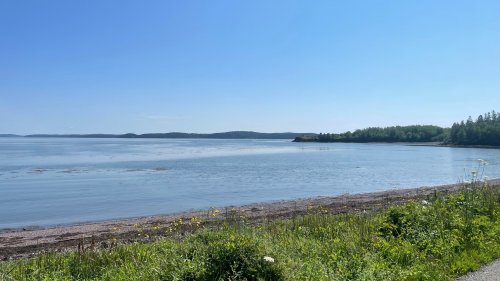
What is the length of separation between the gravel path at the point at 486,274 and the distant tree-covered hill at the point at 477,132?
414 feet

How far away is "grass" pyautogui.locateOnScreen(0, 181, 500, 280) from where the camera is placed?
6.13 meters

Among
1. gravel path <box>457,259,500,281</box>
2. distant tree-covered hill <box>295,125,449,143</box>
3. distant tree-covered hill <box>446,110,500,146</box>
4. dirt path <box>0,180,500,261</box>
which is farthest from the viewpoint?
distant tree-covered hill <box>295,125,449,143</box>

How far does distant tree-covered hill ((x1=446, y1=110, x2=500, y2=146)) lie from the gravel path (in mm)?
126067

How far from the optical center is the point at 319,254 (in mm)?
7742

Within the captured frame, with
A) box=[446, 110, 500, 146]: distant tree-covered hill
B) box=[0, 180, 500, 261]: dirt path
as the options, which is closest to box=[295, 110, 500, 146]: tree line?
box=[446, 110, 500, 146]: distant tree-covered hill

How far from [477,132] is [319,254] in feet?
439

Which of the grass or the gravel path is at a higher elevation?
the grass

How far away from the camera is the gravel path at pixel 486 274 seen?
23.1 ft

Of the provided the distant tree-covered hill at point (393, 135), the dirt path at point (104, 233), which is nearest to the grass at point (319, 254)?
the dirt path at point (104, 233)

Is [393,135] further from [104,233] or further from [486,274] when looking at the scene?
[486,274]

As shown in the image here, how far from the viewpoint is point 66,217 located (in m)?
21.5

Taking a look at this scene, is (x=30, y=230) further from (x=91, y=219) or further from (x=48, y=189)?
(x=48, y=189)

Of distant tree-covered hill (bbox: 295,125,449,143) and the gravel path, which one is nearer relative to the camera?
the gravel path

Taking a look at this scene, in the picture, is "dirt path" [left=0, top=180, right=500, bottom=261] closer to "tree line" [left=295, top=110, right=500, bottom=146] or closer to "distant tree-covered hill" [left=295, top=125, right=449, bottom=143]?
"tree line" [left=295, top=110, right=500, bottom=146]
